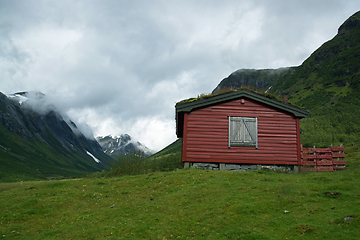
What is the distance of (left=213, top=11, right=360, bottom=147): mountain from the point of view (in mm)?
71875

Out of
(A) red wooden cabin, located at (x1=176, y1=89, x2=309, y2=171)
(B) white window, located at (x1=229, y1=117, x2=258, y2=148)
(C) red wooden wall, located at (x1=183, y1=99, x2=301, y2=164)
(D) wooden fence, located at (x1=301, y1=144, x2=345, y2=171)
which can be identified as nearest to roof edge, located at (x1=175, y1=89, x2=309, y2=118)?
(A) red wooden cabin, located at (x1=176, y1=89, x2=309, y2=171)

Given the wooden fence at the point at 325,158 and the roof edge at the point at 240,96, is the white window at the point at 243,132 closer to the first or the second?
the roof edge at the point at 240,96

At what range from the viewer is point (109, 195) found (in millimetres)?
15188

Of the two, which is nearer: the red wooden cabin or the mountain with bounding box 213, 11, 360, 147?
the red wooden cabin

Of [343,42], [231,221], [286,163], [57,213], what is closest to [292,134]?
[286,163]

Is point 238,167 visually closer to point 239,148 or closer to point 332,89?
point 239,148

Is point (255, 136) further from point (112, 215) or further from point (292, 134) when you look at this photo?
point (112, 215)

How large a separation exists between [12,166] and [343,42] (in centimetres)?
22500

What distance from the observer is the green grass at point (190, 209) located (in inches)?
381

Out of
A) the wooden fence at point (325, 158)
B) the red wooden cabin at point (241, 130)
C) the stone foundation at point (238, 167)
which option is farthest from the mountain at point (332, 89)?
the stone foundation at point (238, 167)

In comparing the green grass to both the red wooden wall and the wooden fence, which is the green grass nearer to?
the red wooden wall

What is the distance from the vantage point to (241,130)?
21609mm

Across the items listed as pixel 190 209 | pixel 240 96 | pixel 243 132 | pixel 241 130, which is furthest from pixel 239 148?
pixel 190 209

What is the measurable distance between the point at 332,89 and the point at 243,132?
13142cm
